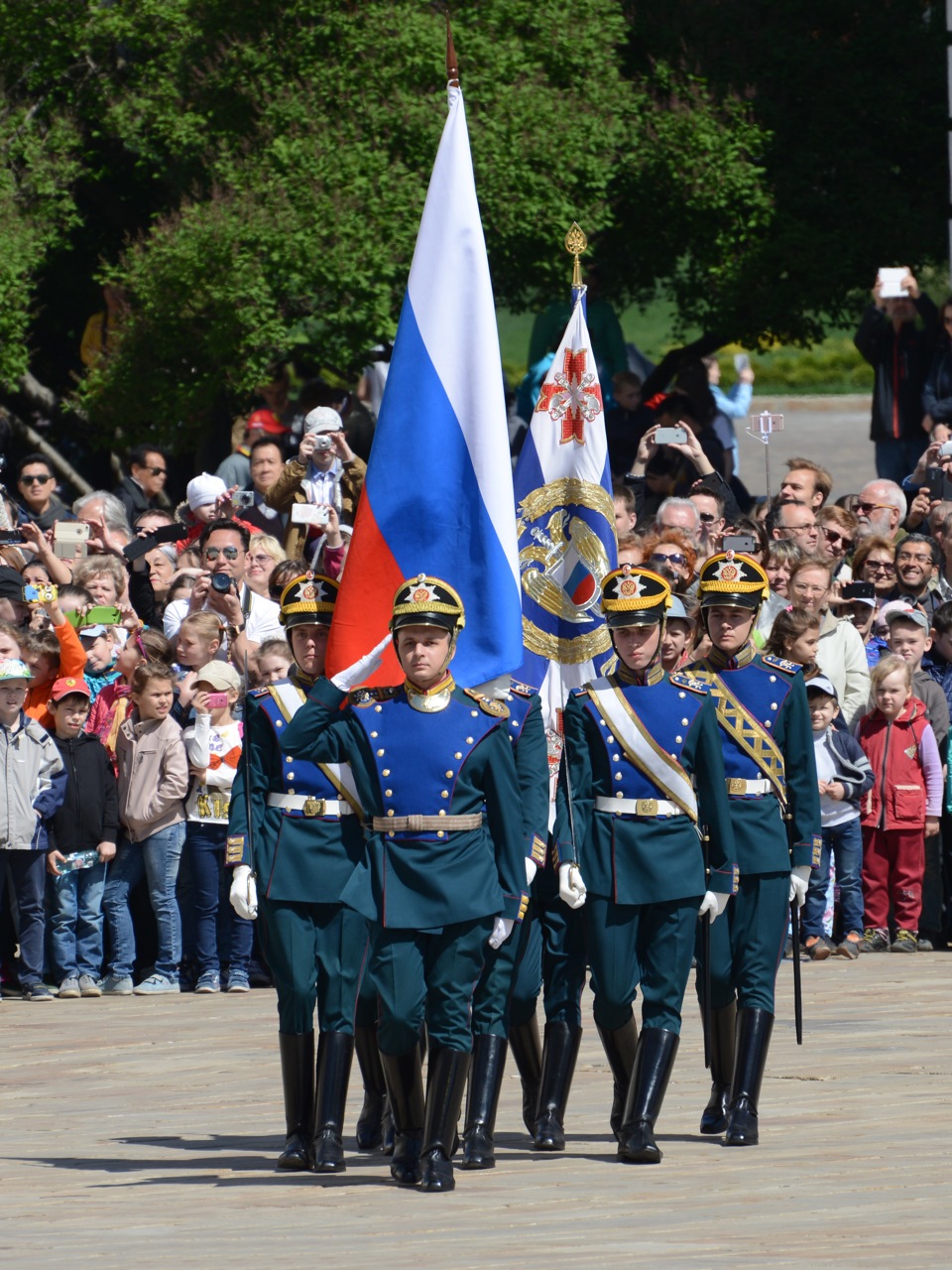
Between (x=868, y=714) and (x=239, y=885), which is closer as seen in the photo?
(x=239, y=885)

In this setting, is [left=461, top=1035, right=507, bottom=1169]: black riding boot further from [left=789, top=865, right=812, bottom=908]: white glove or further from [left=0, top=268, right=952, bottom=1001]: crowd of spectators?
[left=0, top=268, right=952, bottom=1001]: crowd of spectators

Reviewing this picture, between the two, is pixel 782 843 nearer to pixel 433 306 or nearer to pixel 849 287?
pixel 433 306

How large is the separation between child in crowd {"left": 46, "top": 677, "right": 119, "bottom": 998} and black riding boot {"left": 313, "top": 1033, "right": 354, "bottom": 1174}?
417cm

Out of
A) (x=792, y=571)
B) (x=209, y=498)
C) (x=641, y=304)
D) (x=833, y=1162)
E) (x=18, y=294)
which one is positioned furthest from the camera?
Result: (x=641, y=304)

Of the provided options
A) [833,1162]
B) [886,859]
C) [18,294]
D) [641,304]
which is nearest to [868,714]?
[886,859]

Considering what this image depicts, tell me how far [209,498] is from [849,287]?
248 inches

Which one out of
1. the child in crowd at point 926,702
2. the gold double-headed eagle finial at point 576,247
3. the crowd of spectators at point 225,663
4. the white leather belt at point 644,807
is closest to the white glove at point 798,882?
the white leather belt at point 644,807

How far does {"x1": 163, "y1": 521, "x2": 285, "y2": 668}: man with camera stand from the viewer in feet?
41.9

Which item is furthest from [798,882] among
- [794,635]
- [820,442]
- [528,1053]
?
[820,442]

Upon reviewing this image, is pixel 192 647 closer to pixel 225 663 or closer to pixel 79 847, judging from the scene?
pixel 225 663

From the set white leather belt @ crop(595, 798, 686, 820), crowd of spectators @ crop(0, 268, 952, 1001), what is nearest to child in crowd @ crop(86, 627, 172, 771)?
crowd of spectators @ crop(0, 268, 952, 1001)

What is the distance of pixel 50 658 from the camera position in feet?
41.5

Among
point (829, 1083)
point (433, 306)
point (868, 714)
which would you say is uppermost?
point (433, 306)

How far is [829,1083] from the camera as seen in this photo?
969cm
